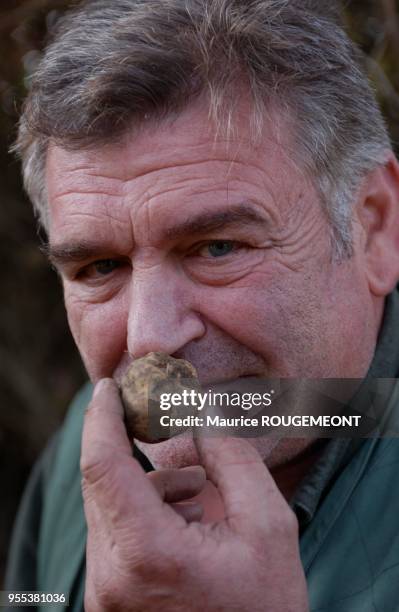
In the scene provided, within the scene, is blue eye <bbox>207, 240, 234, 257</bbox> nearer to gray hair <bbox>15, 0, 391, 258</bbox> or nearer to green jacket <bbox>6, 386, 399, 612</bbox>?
gray hair <bbox>15, 0, 391, 258</bbox>

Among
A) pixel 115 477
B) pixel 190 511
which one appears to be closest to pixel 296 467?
pixel 190 511

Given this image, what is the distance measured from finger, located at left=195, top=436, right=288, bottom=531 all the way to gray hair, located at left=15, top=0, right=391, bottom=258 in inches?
28.2

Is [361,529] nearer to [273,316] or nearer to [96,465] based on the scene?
[273,316]

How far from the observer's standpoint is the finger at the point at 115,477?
1.55 m

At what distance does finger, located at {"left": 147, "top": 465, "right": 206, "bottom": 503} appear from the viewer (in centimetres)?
182

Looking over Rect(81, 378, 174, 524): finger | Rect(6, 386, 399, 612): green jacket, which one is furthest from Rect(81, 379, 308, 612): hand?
Rect(6, 386, 399, 612): green jacket

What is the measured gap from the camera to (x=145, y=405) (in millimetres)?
1702

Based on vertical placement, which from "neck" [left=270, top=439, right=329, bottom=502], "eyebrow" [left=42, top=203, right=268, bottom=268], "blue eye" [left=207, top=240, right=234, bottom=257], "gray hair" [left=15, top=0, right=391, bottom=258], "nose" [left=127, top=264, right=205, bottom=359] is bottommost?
"neck" [left=270, top=439, right=329, bottom=502]

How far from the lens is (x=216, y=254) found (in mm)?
2109

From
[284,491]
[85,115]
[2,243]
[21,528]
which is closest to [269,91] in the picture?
[85,115]

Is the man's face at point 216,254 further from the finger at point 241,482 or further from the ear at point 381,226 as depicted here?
the finger at point 241,482

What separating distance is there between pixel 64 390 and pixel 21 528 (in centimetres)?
122

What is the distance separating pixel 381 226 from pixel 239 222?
18.8 inches

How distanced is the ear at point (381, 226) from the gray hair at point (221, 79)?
0.05 m
